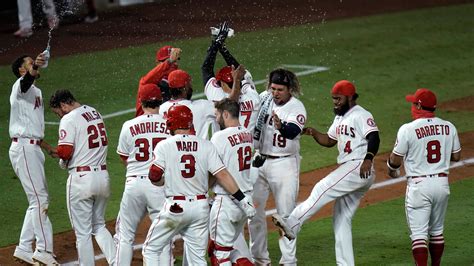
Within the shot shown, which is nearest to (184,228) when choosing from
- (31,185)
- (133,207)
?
(133,207)

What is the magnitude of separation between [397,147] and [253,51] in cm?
1082

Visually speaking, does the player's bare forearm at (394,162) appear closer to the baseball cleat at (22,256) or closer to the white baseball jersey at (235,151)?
the white baseball jersey at (235,151)

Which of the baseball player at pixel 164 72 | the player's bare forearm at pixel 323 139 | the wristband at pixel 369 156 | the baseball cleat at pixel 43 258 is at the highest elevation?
the baseball player at pixel 164 72

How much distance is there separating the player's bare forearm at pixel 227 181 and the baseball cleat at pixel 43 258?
2222 millimetres

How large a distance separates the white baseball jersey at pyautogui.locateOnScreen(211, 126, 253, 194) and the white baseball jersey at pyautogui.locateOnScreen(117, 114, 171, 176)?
0.61 m

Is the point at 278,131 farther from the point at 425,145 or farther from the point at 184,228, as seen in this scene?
the point at 184,228

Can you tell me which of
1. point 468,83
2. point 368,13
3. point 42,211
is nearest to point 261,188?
point 42,211

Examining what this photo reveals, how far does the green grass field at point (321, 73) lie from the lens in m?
14.7

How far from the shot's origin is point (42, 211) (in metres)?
10.3

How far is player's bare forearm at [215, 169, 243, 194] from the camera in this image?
349 inches

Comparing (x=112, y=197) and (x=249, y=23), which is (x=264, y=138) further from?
(x=249, y=23)

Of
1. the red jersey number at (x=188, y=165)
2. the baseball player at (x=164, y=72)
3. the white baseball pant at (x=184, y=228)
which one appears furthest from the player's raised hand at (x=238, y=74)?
the white baseball pant at (x=184, y=228)

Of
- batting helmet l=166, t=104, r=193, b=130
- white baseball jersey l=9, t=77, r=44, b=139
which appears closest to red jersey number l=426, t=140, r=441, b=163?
batting helmet l=166, t=104, r=193, b=130

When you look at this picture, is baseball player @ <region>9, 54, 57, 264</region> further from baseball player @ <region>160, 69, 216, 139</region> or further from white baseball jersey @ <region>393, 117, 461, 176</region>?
white baseball jersey @ <region>393, 117, 461, 176</region>
